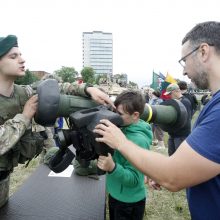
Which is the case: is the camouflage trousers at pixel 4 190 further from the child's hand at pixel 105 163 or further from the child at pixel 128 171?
the child's hand at pixel 105 163

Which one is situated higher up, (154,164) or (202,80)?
(202,80)

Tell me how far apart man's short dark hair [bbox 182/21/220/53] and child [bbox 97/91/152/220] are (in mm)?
622

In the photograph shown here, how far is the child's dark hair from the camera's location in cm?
201

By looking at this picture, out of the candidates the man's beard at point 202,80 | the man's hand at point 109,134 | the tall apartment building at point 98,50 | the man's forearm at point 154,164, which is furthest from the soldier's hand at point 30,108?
the tall apartment building at point 98,50

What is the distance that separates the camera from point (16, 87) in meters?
2.45

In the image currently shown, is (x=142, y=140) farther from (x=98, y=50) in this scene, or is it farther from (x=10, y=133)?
(x=98, y=50)

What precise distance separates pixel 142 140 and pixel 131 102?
1.03 ft

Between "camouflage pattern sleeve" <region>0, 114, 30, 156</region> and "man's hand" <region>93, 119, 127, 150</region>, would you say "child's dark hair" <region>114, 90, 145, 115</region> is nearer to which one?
"man's hand" <region>93, 119, 127, 150</region>

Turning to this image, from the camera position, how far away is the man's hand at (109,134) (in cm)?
146

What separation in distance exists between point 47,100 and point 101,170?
1.89ft

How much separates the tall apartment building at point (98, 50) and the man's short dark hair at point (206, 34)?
116485 millimetres

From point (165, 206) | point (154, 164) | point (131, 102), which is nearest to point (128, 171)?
point (131, 102)

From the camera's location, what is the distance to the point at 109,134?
57.5 inches

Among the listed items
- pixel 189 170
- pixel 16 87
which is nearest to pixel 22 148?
pixel 16 87
